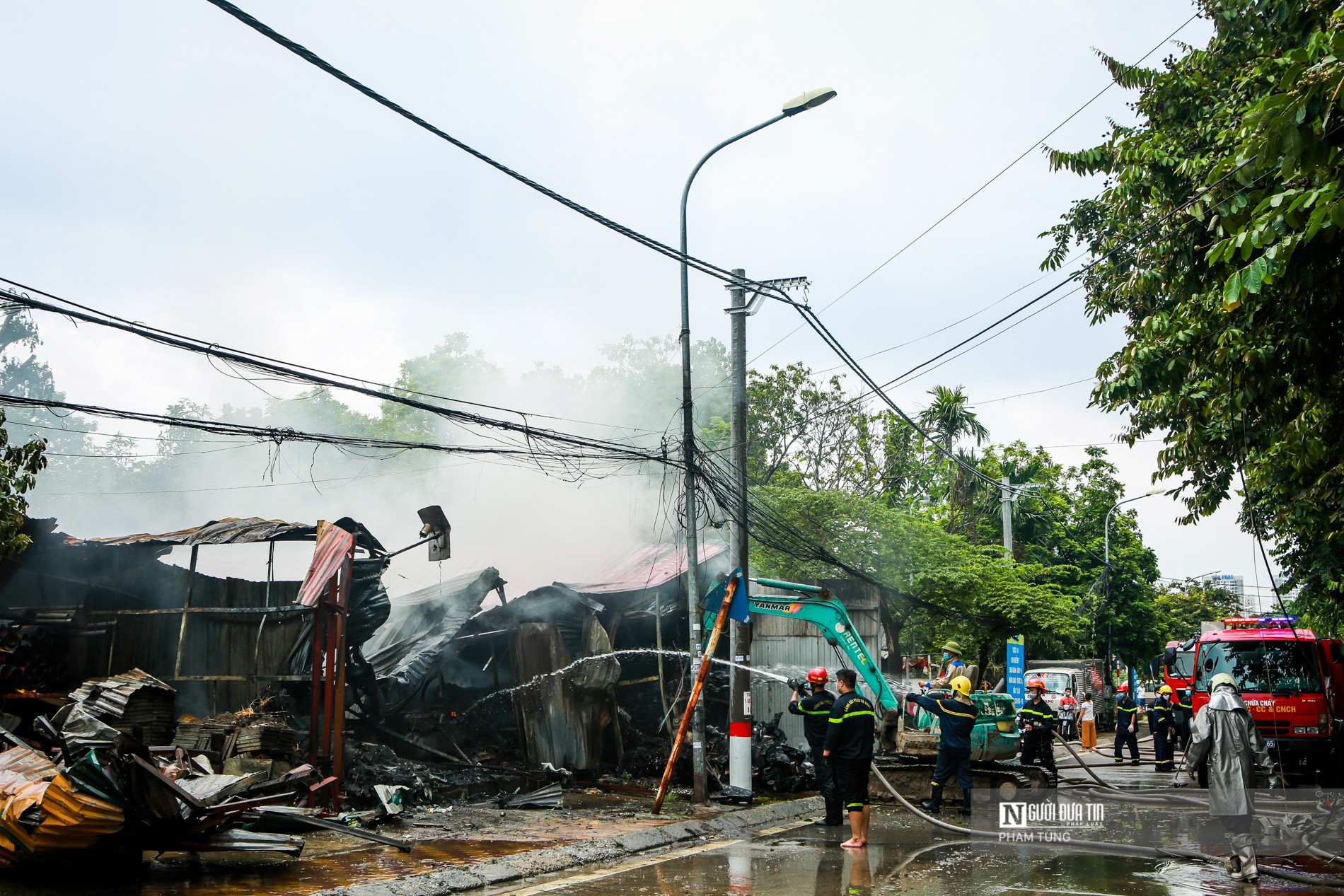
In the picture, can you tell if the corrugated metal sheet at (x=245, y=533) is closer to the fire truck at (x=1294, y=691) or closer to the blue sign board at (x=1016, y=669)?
the fire truck at (x=1294, y=691)

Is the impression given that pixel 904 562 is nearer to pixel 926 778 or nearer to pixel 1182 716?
pixel 1182 716

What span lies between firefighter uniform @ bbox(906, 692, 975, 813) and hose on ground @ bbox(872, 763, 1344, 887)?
1.75ft

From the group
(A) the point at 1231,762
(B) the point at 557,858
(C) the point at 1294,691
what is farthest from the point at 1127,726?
(B) the point at 557,858

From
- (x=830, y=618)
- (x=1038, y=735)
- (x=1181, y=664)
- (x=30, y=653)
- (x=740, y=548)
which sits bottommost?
(x=1038, y=735)

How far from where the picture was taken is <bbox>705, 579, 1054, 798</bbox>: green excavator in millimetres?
13711

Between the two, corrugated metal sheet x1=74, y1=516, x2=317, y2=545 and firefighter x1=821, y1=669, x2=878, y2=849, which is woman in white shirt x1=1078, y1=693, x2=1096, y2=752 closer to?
firefighter x1=821, y1=669, x2=878, y2=849

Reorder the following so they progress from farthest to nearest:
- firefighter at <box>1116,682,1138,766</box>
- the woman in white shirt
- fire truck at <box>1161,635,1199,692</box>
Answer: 1. the woman in white shirt
2. firefighter at <box>1116,682,1138,766</box>
3. fire truck at <box>1161,635,1199,692</box>

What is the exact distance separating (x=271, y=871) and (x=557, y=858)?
2.39 metres

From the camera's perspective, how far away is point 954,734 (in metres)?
12.2

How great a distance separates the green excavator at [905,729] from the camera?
13.7 meters

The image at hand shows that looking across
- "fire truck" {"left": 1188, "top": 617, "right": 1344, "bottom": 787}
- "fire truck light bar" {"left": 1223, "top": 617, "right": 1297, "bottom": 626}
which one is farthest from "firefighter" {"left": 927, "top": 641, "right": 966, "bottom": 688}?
"fire truck light bar" {"left": 1223, "top": 617, "right": 1297, "bottom": 626}

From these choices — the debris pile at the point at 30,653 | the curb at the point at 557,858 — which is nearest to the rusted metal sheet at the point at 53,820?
the curb at the point at 557,858

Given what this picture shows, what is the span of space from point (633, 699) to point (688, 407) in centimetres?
629

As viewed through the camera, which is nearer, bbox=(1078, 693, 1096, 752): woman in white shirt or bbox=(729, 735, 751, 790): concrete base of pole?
bbox=(729, 735, 751, 790): concrete base of pole
